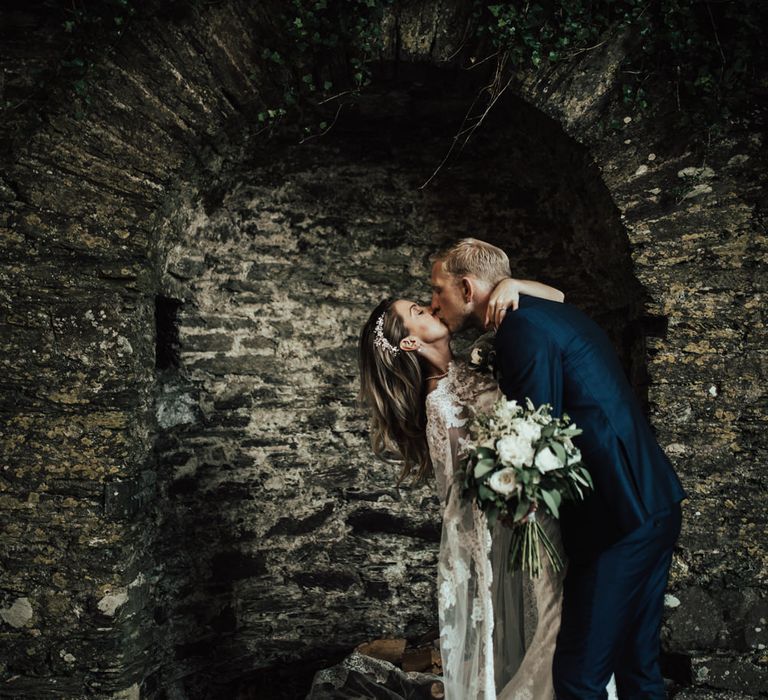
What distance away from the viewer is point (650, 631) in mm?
2457

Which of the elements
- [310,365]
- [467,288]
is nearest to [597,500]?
[467,288]

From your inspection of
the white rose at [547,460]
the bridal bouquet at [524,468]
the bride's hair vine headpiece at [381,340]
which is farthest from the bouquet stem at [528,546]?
the bride's hair vine headpiece at [381,340]

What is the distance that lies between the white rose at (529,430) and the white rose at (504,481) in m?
0.13

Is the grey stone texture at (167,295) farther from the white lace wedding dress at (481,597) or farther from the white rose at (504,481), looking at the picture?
the white rose at (504,481)

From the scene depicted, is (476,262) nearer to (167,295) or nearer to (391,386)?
(391,386)

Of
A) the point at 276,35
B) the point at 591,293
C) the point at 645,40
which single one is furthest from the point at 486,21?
the point at 591,293

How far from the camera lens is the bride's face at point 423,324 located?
9.64 ft

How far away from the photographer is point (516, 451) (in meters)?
2.13

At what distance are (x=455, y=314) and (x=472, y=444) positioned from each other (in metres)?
0.69

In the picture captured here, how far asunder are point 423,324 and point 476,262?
15.1 inches

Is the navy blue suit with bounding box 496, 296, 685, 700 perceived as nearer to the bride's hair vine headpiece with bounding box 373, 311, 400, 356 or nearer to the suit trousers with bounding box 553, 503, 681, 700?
the suit trousers with bounding box 553, 503, 681, 700

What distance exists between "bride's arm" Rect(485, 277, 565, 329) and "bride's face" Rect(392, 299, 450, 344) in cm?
30

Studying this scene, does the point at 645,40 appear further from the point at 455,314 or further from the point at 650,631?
the point at 650,631

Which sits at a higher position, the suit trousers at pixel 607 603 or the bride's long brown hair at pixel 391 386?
the bride's long brown hair at pixel 391 386
